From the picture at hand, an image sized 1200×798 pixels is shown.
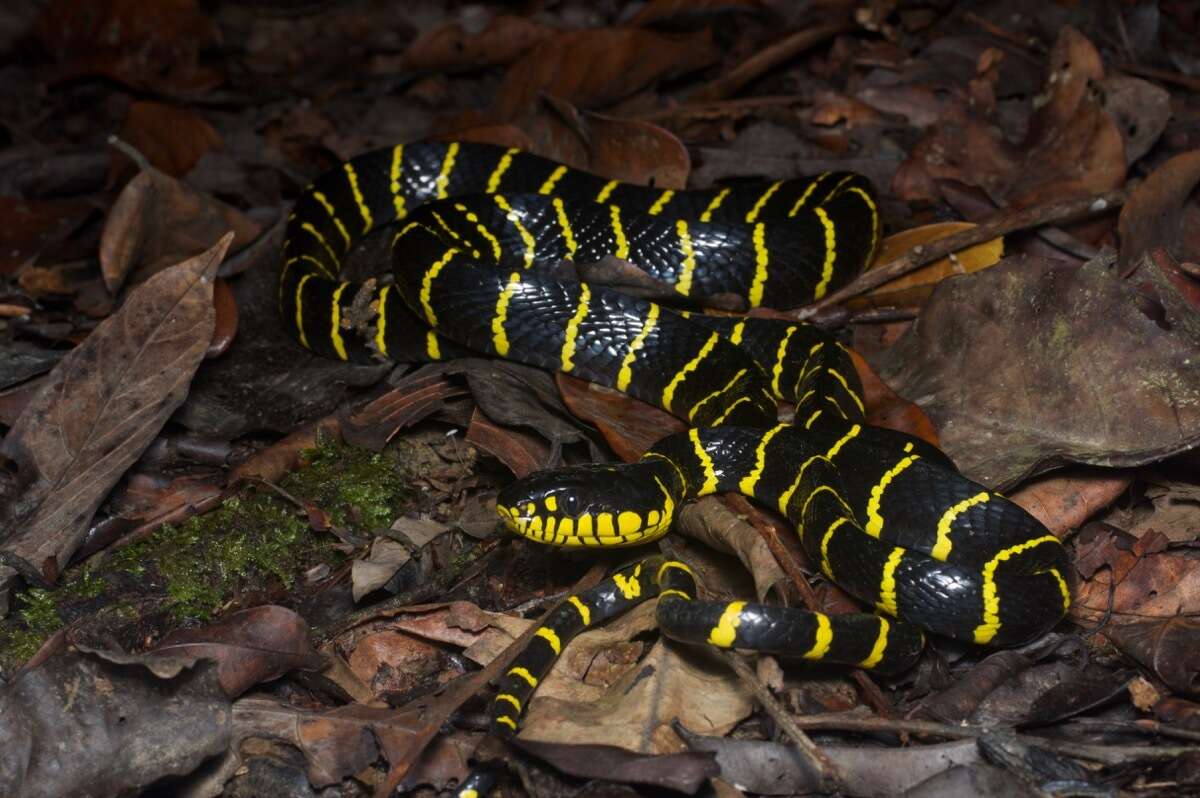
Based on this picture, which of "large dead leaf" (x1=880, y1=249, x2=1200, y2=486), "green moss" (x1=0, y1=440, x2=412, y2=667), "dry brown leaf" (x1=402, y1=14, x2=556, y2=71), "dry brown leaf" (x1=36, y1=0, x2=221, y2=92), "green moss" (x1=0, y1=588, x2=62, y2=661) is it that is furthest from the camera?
"dry brown leaf" (x1=36, y1=0, x2=221, y2=92)

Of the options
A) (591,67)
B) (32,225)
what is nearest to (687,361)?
(591,67)

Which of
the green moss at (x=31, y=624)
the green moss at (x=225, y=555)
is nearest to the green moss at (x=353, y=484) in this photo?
the green moss at (x=225, y=555)

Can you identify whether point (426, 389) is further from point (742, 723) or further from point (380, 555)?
point (742, 723)

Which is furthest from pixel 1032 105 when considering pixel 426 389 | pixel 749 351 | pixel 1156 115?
pixel 426 389

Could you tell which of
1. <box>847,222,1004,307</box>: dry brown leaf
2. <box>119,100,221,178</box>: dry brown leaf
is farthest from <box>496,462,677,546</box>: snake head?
<box>119,100,221,178</box>: dry brown leaf

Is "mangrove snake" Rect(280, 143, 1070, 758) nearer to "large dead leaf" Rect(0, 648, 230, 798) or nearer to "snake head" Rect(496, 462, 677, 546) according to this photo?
"snake head" Rect(496, 462, 677, 546)

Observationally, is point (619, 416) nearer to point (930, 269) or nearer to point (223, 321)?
point (930, 269)
